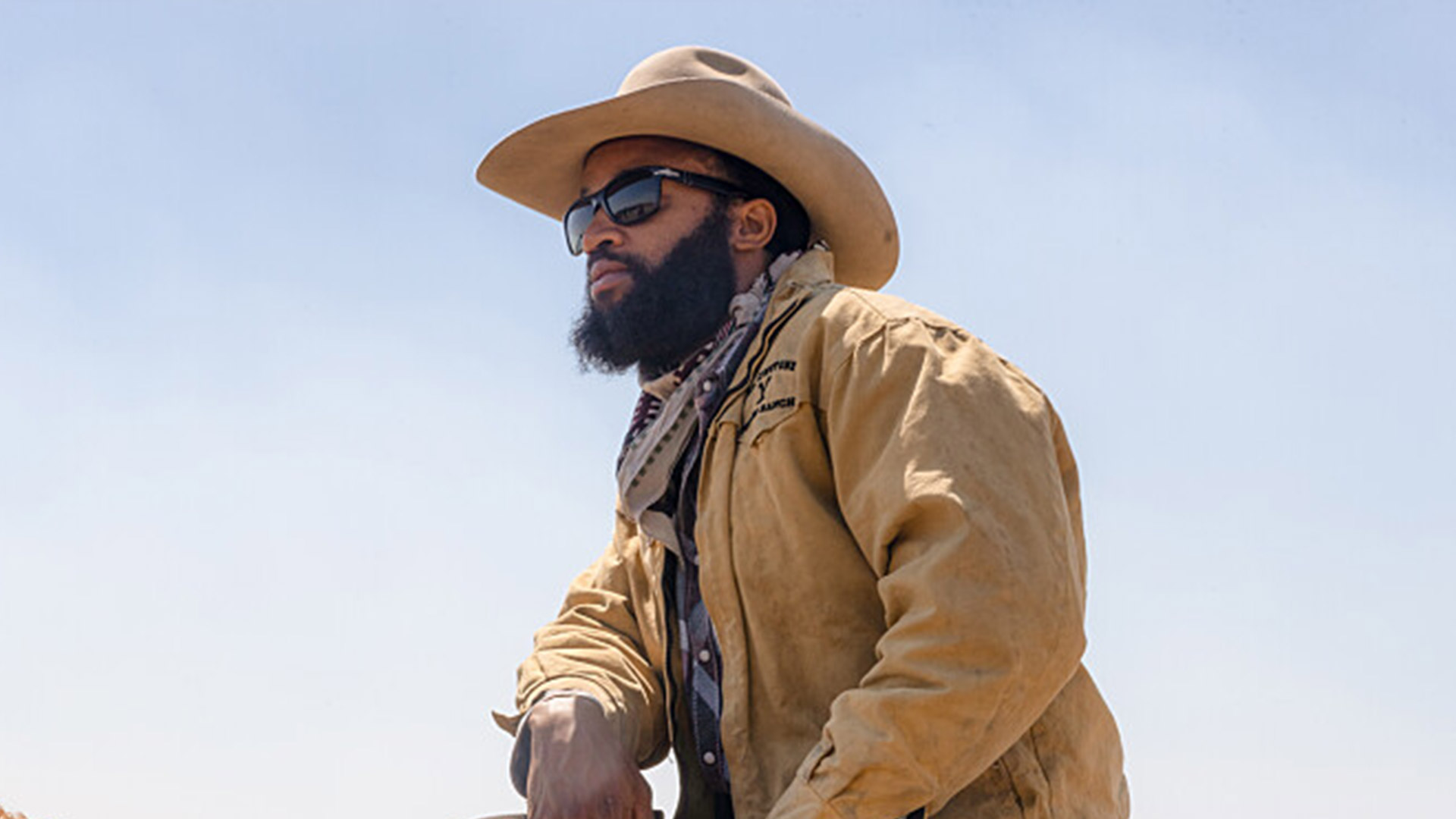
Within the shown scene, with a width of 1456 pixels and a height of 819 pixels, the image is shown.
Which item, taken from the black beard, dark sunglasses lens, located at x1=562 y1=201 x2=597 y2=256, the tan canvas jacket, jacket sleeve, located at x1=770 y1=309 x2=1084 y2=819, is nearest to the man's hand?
the tan canvas jacket

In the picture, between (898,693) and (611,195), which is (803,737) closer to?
(898,693)

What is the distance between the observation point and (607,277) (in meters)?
4.53

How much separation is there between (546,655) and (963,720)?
1.64m

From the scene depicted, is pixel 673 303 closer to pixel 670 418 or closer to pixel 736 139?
pixel 670 418

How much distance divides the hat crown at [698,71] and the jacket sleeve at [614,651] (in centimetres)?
122

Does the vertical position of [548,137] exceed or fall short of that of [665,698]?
it exceeds it

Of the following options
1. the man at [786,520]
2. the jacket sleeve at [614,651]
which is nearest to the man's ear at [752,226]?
the man at [786,520]

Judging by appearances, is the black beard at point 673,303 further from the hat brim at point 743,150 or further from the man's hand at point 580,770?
the man's hand at point 580,770

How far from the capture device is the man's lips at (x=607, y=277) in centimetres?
450

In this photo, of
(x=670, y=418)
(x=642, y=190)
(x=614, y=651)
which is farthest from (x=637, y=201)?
(x=614, y=651)

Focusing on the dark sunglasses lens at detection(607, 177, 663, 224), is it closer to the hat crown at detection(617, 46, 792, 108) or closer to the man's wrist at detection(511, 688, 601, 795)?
the hat crown at detection(617, 46, 792, 108)

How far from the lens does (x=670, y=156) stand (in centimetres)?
457

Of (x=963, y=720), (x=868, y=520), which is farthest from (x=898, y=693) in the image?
(x=868, y=520)

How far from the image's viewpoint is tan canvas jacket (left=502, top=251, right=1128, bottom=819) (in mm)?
3270
